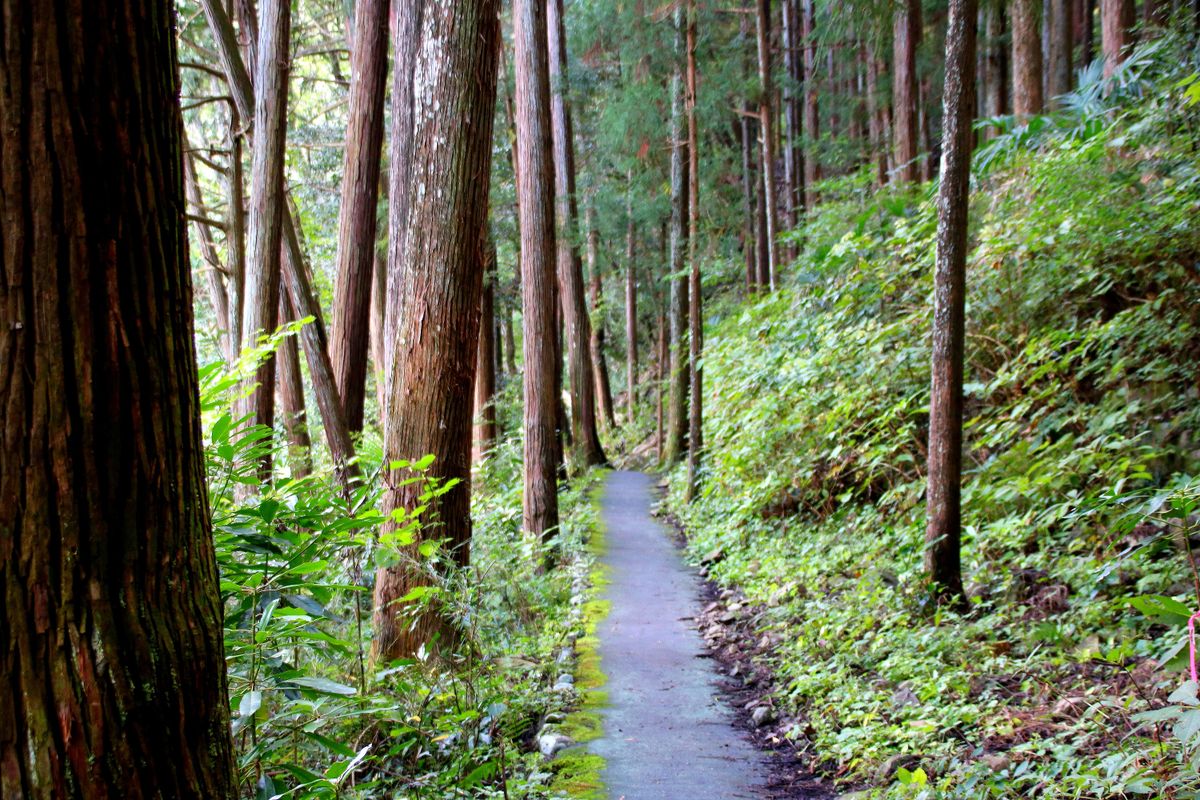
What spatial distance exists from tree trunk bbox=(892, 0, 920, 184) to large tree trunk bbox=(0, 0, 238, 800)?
471 inches

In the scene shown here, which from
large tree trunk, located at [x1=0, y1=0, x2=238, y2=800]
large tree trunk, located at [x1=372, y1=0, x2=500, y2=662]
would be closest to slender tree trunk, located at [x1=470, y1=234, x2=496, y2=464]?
large tree trunk, located at [x1=372, y1=0, x2=500, y2=662]

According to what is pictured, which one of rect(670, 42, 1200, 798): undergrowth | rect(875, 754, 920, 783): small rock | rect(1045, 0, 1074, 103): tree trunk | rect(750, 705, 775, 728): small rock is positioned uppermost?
rect(1045, 0, 1074, 103): tree trunk

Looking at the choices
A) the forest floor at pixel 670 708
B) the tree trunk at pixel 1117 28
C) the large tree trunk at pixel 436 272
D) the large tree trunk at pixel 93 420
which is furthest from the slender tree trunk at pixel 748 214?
the large tree trunk at pixel 93 420

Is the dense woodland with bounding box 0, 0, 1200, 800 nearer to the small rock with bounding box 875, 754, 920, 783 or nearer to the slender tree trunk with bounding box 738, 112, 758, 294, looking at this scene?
the small rock with bounding box 875, 754, 920, 783

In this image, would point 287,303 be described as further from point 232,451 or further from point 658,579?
point 232,451

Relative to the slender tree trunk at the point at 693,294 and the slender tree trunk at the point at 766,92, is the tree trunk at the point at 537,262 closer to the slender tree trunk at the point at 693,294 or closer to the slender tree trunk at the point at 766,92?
the slender tree trunk at the point at 693,294

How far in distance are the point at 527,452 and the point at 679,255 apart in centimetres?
708

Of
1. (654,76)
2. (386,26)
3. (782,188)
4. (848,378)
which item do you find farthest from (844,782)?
(782,188)

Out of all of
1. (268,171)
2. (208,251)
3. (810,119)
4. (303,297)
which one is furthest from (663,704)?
(810,119)

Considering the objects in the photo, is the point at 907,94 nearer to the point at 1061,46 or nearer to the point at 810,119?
the point at 1061,46

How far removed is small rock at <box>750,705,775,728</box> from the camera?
204 inches

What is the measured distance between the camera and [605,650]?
659 cm

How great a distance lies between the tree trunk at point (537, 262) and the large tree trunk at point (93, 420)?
27.3 ft

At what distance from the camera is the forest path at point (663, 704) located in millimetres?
4266
